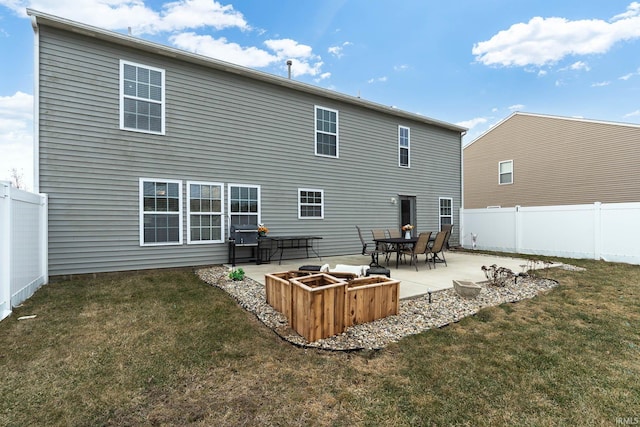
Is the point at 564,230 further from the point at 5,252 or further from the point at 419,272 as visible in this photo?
the point at 5,252

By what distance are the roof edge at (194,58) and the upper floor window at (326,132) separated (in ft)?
1.69

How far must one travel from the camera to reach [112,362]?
2725 millimetres

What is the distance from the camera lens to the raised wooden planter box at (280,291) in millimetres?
3771

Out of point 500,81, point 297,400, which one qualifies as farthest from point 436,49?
point 297,400

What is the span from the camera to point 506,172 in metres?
15.1

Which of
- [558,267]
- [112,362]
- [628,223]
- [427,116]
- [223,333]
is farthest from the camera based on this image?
[427,116]

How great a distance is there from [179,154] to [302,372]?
633 centimetres

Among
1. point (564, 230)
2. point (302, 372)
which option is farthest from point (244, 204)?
point (564, 230)

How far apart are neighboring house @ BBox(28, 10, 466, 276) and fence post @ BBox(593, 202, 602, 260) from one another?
641 cm

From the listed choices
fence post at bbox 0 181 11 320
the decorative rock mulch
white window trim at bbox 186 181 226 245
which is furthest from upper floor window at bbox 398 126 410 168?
fence post at bbox 0 181 11 320

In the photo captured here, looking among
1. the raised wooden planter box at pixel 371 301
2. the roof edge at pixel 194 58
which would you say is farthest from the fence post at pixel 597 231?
the raised wooden planter box at pixel 371 301

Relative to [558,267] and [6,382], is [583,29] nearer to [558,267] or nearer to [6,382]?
[558,267]

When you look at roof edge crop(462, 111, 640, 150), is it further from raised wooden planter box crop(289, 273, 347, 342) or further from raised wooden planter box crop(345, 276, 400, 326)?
raised wooden planter box crop(289, 273, 347, 342)

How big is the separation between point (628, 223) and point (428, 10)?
9.34 meters
